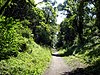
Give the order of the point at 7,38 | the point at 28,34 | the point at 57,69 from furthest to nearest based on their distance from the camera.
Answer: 1. the point at 28,34
2. the point at 57,69
3. the point at 7,38

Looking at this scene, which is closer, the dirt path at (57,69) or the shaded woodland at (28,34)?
the shaded woodland at (28,34)

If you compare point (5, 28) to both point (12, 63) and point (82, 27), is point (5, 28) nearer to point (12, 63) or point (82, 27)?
point (12, 63)

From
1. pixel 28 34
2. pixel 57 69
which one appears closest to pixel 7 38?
pixel 57 69

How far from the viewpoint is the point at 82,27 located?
51844mm

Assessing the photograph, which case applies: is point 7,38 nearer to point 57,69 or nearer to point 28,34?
point 57,69

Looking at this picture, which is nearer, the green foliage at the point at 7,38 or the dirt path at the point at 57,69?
the green foliage at the point at 7,38

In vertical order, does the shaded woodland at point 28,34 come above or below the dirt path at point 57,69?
above

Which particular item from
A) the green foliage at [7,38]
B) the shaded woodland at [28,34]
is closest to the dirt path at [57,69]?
the shaded woodland at [28,34]

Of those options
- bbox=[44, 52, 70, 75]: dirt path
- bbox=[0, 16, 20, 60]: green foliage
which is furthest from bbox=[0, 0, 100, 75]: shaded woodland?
bbox=[44, 52, 70, 75]: dirt path

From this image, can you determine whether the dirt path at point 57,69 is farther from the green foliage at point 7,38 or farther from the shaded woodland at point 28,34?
the green foliage at point 7,38

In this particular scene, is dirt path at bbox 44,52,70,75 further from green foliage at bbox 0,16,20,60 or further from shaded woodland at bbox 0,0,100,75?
green foliage at bbox 0,16,20,60

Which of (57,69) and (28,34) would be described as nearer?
(57,69)

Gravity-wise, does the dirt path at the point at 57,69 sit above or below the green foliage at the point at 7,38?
below

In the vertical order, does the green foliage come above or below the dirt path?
above
